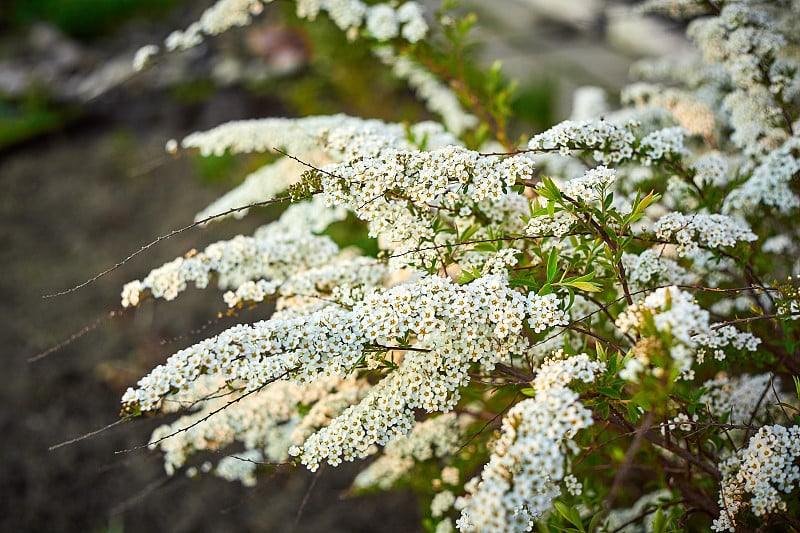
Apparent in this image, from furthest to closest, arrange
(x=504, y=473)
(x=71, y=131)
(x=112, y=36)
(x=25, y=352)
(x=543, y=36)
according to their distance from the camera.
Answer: (x=112, y=36), (x=71, y=131), (x=543, y=36), (x=25, y=352), (x=504, y=473)

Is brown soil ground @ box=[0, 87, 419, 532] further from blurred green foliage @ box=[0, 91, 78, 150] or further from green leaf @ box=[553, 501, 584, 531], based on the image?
green leaf @ box=[553, 501, 584, 531]

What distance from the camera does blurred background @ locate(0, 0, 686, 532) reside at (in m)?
3.06

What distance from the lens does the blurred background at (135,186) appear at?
10.0 feet

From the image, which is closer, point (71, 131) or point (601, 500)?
point (601, 500)

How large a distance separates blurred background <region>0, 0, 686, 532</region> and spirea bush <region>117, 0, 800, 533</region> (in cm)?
48

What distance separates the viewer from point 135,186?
523 cm

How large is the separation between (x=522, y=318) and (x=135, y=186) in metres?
4.68

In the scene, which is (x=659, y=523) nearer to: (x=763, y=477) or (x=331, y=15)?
(x=763, y=477)

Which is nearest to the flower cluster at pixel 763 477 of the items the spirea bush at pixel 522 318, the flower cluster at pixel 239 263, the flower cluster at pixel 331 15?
the spirea bush at pixel 522 318

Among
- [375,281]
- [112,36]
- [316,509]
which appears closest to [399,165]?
[375,281]

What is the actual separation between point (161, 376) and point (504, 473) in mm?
683

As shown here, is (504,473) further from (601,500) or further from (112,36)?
(112,36)

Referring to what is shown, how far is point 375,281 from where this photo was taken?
1746 mm

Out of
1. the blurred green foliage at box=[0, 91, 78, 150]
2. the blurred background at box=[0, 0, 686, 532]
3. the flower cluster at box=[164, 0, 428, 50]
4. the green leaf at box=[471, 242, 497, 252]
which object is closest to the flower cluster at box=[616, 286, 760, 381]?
the green leaf at box=[471, 242, 497, 252]
